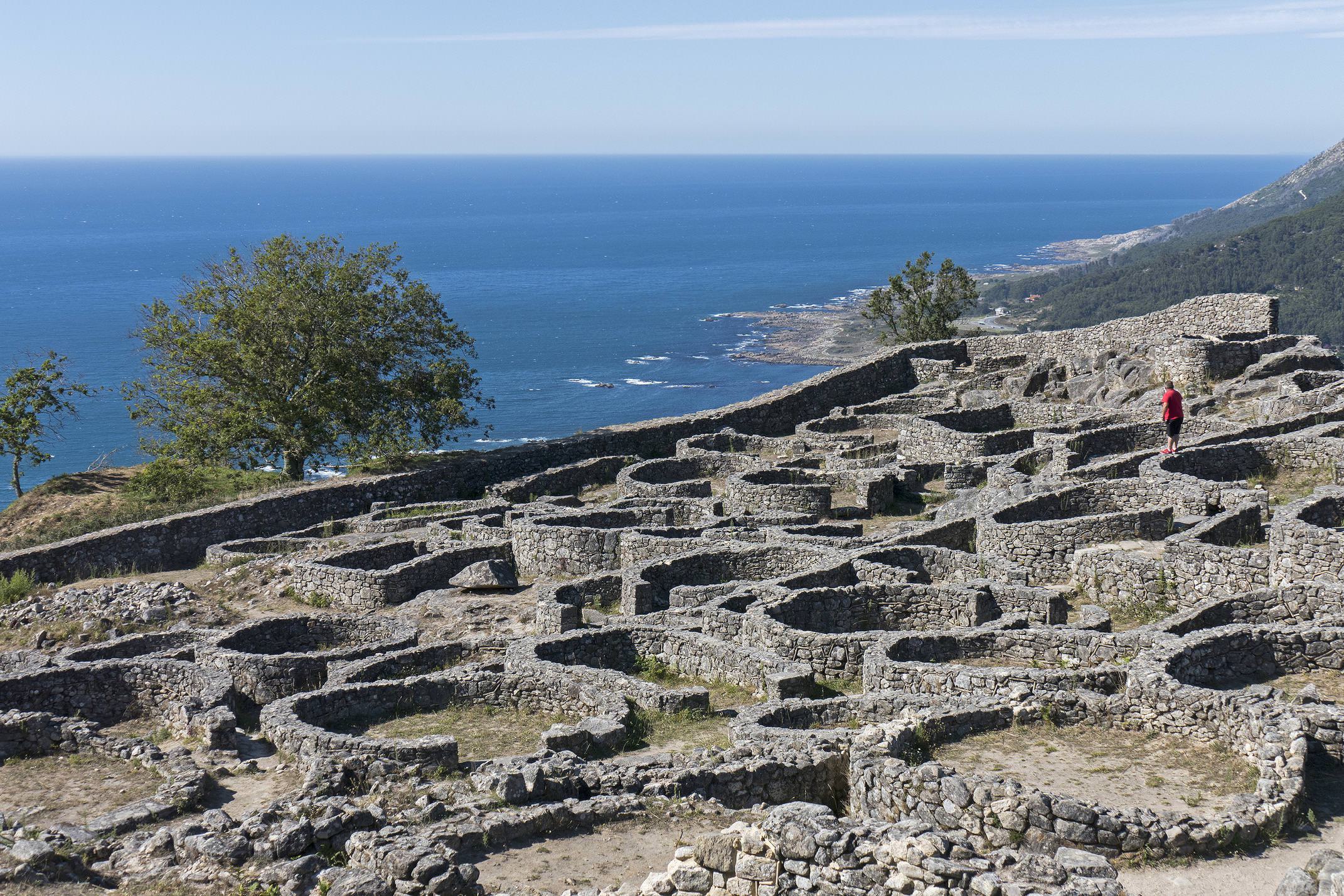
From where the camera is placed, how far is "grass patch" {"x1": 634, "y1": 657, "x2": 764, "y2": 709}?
18.3 metres

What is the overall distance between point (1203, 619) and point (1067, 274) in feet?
610

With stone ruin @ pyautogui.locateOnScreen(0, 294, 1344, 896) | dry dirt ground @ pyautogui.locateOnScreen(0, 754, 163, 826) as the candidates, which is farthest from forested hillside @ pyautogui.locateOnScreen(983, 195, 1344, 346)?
dry dirt ground @ pyautogui.locateOnScreen(0, 754, 163, 826)

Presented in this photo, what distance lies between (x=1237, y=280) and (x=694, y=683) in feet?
488

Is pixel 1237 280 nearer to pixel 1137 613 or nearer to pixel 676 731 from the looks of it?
pixel 1137 613

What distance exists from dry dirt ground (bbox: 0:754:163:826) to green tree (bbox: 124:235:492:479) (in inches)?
921

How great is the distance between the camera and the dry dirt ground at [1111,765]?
1318 centimetres

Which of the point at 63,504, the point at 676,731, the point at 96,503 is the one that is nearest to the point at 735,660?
the point at 676,731

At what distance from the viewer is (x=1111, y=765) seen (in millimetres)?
14047

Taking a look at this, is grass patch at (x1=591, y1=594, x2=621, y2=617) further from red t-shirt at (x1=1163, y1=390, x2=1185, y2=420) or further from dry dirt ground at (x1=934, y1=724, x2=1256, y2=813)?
red t-shirt at (x1=1163, y1=390, x2=1185, y2=420)

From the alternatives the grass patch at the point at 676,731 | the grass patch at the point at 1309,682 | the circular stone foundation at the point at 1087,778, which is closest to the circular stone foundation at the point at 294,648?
the grass patch at the point at 676,731

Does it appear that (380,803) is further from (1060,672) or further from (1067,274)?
(1067,274)

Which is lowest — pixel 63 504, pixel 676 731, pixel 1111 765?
pixel 63 504

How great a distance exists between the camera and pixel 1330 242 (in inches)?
→ 5901

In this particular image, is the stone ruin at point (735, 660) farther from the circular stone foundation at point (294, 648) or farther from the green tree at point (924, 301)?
the green tree at point (924, 301)
